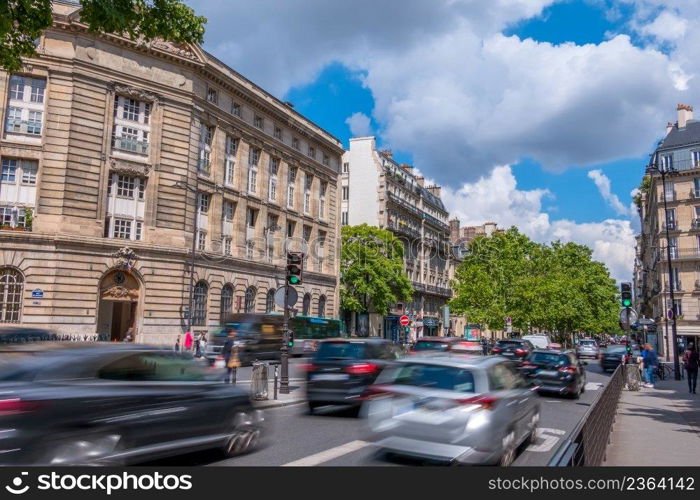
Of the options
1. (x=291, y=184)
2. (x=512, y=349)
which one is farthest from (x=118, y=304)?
(x=512, y=349)

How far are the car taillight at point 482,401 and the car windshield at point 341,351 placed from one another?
5506mm

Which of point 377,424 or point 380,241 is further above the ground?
point 380,241

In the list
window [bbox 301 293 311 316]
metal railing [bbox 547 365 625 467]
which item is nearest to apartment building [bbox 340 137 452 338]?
window [bbox 301 293 311 316]

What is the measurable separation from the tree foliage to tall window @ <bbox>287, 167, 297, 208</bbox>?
72.9 ft

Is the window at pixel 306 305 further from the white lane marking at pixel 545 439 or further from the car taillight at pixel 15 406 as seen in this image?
the car taillight at pixel 15 406

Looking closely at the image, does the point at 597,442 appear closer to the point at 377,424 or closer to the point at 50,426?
the point at 377,424

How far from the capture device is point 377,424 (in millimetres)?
7941

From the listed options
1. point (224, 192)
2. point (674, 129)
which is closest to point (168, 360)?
point (224, 192)

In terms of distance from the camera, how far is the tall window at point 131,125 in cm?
3534

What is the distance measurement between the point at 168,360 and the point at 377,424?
308 cm

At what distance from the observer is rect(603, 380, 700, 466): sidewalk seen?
871cm

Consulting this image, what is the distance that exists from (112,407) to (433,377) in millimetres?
4174

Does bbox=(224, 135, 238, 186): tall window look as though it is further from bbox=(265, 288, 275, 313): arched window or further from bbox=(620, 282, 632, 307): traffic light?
bbox=(620, 282, 632, 307): traffic light

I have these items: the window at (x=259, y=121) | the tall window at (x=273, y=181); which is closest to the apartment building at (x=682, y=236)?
the tall window at (x=273, y=181)
